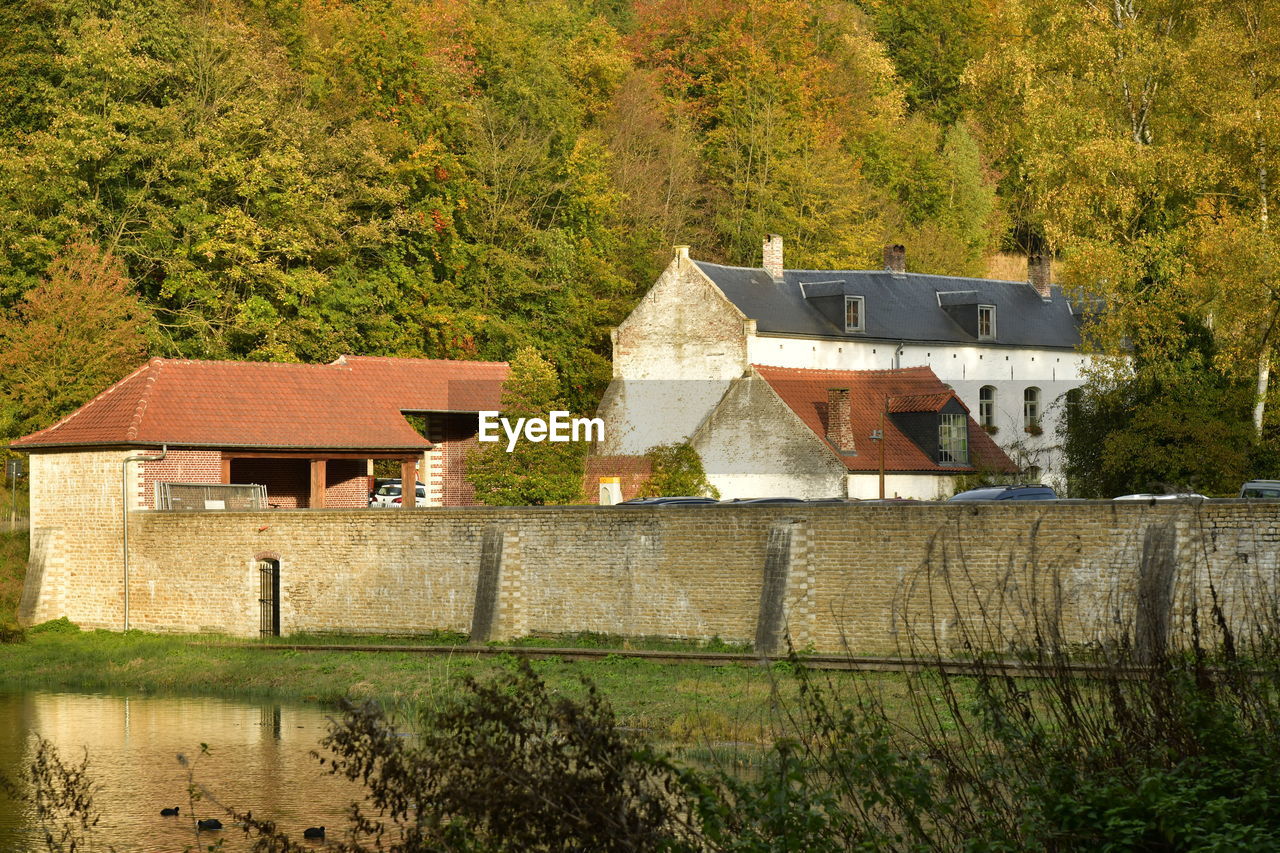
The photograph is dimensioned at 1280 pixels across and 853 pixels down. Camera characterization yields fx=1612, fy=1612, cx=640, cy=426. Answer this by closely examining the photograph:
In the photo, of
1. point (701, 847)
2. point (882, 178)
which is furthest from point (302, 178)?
point (701, 847)

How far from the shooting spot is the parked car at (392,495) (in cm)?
4367

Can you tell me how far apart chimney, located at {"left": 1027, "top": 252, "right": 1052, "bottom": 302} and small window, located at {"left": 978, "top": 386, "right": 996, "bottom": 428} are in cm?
511

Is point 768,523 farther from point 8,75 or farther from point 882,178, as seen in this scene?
point 882,178

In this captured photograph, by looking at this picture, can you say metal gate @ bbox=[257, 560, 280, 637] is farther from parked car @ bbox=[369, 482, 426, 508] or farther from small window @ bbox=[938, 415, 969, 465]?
small window @ bbox=[938, 415, 969, 465]

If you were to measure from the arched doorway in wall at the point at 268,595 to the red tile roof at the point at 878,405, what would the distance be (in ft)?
49.5

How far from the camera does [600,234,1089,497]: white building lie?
45.9 m

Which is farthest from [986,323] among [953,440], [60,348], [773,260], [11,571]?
[11,571]

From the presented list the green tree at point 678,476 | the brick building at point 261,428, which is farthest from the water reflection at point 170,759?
the green tree at point 678,476

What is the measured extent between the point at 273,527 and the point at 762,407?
15442mm

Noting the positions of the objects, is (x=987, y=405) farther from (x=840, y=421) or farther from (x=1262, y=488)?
(x=1262, y=488)

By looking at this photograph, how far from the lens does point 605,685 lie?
22.1 m

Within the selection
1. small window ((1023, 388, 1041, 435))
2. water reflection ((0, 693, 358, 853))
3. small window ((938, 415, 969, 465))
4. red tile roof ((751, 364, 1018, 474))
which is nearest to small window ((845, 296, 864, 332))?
red tile roof ((751, 364, 1018, 474))

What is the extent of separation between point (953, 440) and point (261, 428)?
60.7ft

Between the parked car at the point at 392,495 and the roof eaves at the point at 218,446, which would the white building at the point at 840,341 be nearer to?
the parked car at the point at 392,495
